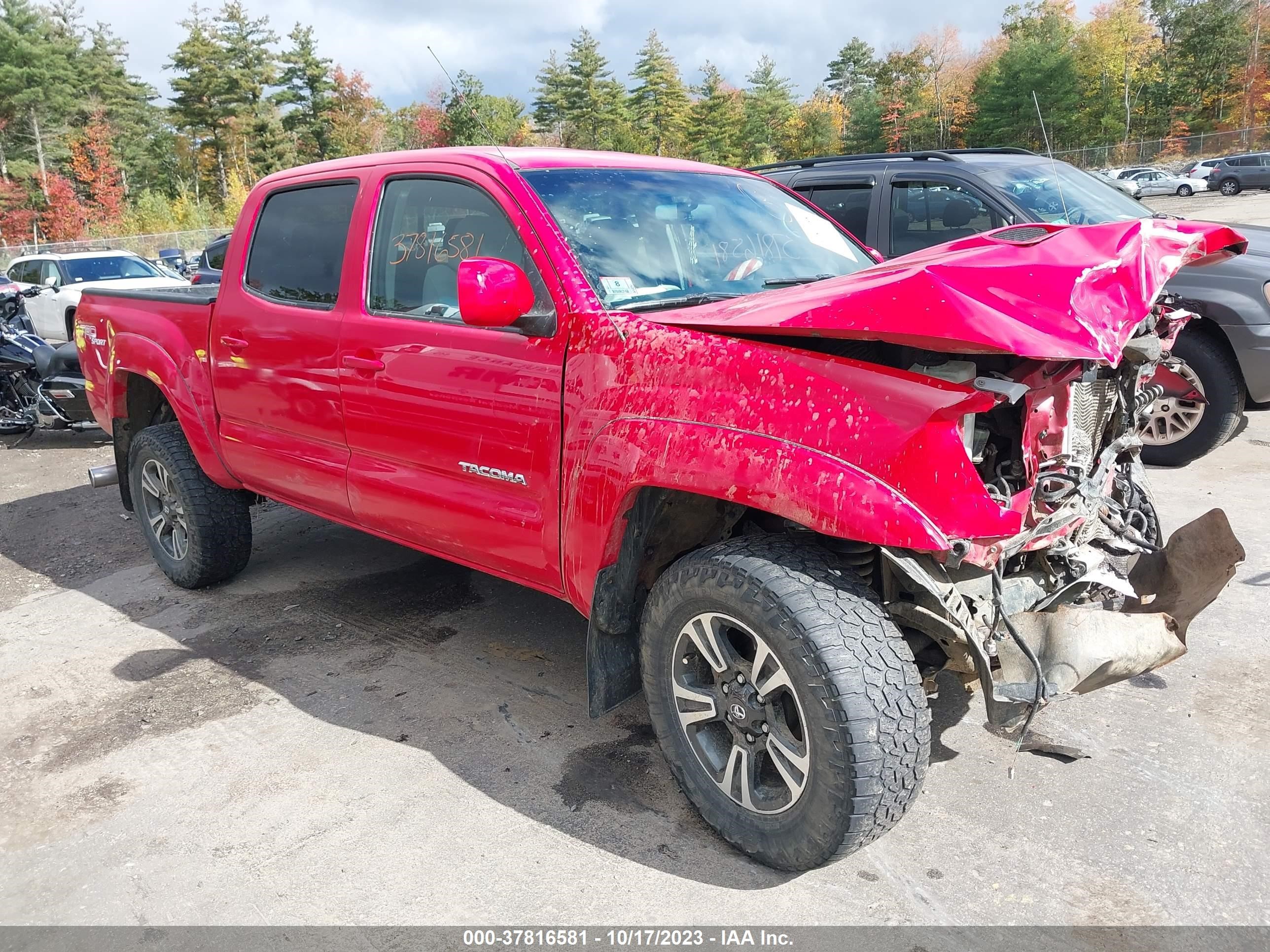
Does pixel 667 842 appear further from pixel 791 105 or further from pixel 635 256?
pixel 791 105

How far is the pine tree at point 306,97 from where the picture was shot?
64.4m

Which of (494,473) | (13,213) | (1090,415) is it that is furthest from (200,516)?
(13,213)

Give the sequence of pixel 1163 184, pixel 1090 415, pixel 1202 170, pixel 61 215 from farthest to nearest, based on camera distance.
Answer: pixel 61 215, pixel 1202 170, pixel 1163 184, pixel 1090 415

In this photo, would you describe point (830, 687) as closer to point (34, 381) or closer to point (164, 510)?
point (164, 510)

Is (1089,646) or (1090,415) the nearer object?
(1089,646)

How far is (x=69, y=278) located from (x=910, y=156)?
1352 centimetres

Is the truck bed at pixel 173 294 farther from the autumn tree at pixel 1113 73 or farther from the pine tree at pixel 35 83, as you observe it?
the pine tree at pixel 35 83

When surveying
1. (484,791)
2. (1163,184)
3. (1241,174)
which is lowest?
(484,791)

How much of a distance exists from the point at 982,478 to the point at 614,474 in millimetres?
1002

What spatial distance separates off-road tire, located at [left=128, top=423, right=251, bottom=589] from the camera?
4.76 metres

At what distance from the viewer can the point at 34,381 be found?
930 centimetres

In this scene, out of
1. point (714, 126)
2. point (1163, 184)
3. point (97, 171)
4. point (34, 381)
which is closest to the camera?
point (34, 381)

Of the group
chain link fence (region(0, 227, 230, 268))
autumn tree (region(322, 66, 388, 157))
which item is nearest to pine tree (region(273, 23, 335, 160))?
autumn tree (region(322, 66, 388, 157))

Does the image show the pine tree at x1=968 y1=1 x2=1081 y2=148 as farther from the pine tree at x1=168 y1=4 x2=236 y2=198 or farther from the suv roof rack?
the pine tree at x1=168 y1=4 x2=236 y2=198
